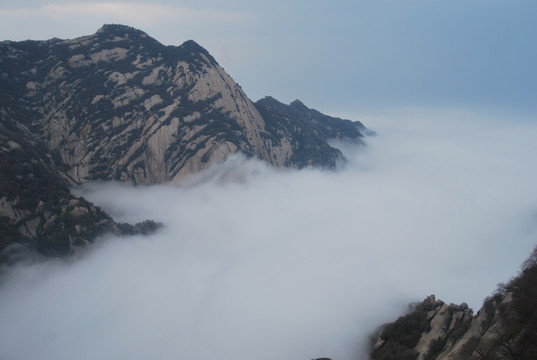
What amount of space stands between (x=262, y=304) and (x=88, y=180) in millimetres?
94275

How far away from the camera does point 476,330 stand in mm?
60844

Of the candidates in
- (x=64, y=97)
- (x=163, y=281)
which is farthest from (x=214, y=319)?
(x=64, y=97)

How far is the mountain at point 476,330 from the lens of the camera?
159ft

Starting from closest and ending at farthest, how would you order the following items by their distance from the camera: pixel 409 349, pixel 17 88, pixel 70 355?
1. pixel 409 349
2. pixel 70 355
3. pixel 17 88

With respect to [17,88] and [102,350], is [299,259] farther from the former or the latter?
[17,88]

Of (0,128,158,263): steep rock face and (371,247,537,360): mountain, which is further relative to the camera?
(0,128,158,263): steep rock face

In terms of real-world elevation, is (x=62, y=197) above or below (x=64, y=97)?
below

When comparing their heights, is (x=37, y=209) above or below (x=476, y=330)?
below

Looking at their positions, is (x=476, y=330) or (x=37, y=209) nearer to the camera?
(x=476, y=330)

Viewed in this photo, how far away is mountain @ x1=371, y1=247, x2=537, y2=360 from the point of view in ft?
159

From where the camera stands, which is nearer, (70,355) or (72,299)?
(70,355)

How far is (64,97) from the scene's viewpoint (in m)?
198

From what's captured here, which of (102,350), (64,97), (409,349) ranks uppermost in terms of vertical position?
(64,97)

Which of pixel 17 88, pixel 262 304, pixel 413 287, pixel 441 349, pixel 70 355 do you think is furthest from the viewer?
pixel 17 88
